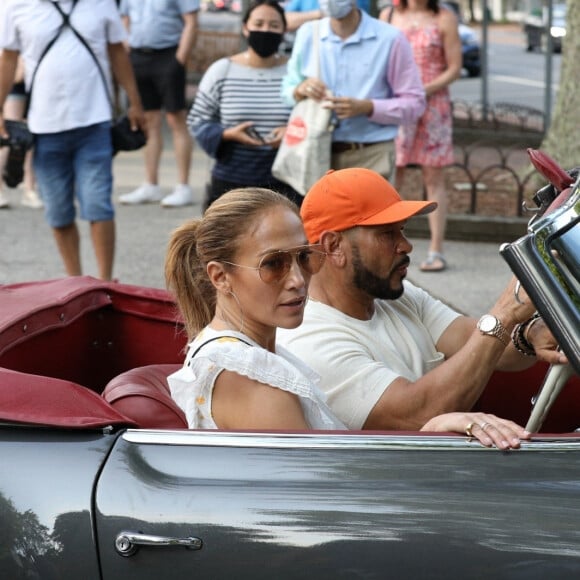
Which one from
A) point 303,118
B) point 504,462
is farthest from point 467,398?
point 303,118

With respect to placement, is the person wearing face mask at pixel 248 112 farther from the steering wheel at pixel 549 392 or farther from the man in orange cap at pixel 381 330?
the steering wheel at pixel 549 392

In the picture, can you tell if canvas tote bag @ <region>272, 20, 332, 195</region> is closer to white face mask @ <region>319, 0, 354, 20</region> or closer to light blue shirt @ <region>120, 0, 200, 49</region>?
white face mask @ <region>319, 0, 354, 20</region>

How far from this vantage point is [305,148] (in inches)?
231

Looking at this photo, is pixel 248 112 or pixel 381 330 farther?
pixel 248 112

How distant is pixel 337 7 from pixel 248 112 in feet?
2.05

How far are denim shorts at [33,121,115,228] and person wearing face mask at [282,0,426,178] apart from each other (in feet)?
2.99

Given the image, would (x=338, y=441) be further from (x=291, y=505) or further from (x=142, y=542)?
(x=142, y=542)

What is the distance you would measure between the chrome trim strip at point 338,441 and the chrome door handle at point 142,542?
198 mm

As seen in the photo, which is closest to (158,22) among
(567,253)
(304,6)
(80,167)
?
(304,6)

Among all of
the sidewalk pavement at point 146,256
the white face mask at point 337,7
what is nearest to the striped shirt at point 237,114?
the white face mask at point 337,7

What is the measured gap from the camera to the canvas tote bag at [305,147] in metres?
5.85

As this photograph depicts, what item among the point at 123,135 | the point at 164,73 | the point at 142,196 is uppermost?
the point at 123,135

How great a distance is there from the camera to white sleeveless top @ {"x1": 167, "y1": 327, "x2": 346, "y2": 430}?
2.64m

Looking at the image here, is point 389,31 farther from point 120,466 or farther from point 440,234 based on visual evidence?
point 120,466
